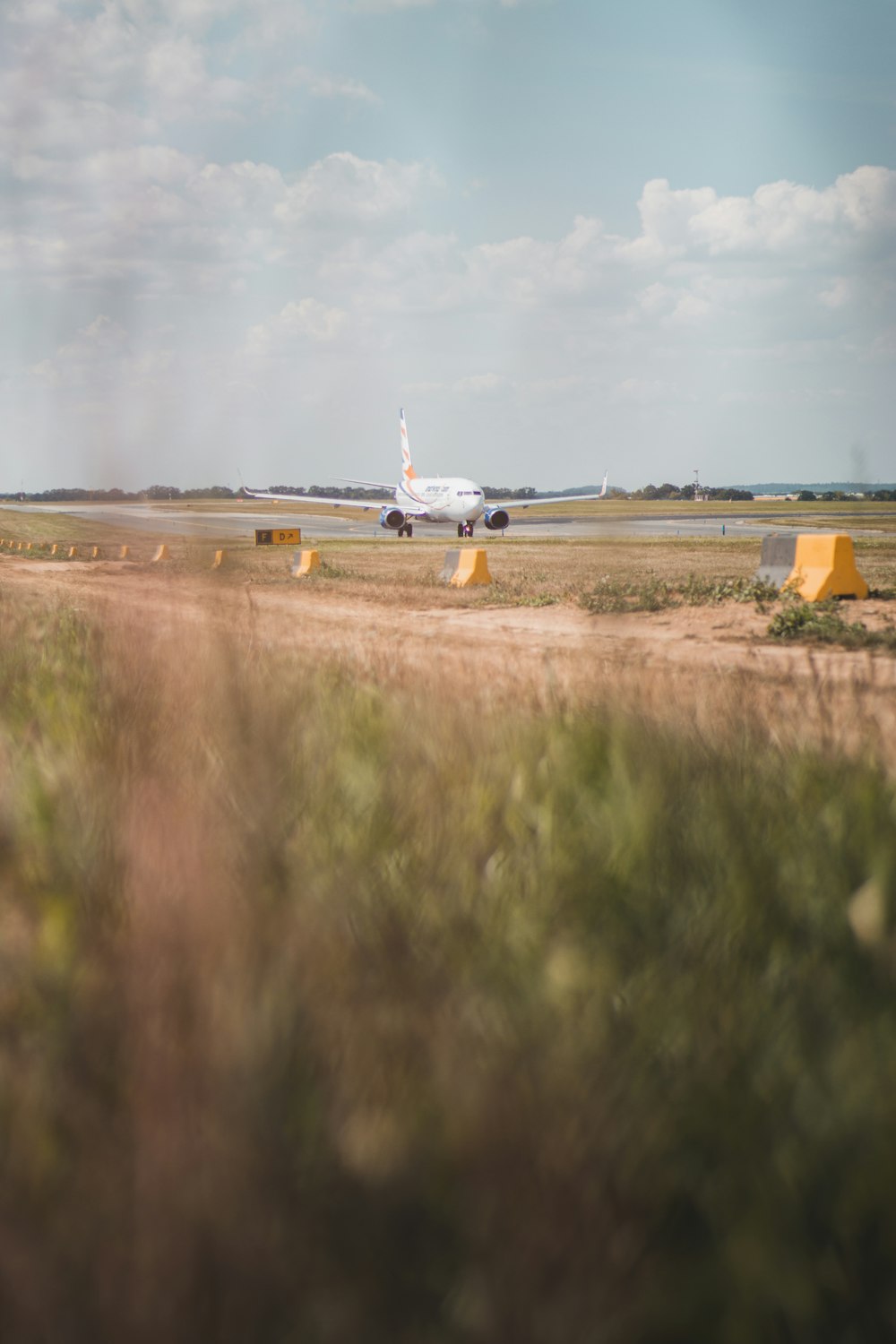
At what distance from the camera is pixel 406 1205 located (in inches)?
59.1

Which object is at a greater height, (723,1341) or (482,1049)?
(482,1049)

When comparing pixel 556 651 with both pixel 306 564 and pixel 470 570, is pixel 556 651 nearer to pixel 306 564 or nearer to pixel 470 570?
pixel 470 570

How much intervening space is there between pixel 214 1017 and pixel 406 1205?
1.41 ft

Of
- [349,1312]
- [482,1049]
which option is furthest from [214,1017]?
[349,1312]

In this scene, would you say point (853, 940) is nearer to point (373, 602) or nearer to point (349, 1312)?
point (349, 1312)

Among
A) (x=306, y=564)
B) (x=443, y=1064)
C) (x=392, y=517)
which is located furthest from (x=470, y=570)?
(x=392, y=517)

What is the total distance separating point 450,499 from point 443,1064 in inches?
1998

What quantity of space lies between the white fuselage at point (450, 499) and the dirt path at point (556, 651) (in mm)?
30398

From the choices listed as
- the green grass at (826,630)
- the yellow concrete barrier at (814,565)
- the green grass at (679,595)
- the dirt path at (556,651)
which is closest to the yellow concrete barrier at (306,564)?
the dirt path at (556,651)

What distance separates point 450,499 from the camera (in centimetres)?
5178

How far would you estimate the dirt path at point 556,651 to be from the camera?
460 cm

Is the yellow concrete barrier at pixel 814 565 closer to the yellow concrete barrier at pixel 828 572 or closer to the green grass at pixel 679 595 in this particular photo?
the yellow concrete barrier at pixel 828 572

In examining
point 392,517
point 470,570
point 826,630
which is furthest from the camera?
point 392,517

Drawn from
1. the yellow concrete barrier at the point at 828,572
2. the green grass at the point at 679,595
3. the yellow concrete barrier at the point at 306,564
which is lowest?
the yellow concrete barrier at the point at 306,564
